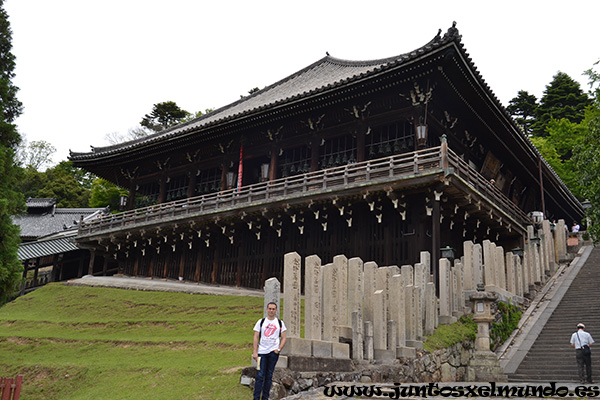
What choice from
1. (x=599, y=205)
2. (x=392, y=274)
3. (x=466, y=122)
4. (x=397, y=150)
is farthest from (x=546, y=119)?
(x=392, y=274)

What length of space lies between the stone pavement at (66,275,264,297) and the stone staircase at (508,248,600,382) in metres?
10.7

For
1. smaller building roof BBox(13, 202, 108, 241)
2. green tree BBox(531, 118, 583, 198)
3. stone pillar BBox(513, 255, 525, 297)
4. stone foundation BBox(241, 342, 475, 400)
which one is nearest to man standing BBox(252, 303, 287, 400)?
stone foundation BBox(241, 342, 475, 400)

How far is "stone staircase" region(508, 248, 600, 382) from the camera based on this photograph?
39.0ft

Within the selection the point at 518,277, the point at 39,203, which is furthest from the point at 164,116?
the point at 518,277

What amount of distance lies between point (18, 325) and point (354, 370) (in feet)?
51.6

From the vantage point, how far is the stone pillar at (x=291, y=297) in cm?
729

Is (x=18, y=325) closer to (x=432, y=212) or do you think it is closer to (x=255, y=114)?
(x=255, y=114)

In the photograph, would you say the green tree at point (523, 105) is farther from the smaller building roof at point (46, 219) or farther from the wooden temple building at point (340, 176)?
the smaller building roof at point (46, 219)

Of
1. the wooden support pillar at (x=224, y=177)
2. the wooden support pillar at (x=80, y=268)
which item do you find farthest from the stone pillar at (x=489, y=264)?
the wooden support pillar at (x=80, y=268)

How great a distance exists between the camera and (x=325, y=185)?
19.2m

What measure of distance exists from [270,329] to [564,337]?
11023 millimetres

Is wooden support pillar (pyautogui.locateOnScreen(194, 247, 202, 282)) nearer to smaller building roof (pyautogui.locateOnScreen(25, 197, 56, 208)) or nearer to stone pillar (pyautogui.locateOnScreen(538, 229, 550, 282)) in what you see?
stone pillar (pyautogui.locateOnScreen(538, 229, 550, 282))

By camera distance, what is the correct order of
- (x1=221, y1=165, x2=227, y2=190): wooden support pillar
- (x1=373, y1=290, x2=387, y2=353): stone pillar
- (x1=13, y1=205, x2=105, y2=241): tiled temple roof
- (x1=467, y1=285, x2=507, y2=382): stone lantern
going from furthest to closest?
1. (x1=13, y1=205, x2=105, y2=241): tiled temple roof
2. (x1=221, y1=165, x2=227, y2=190): wooden support pillar
3. (x1=467, y1=285, x2=507, y2=382): stone lantern
4. (x1=373, y1=290, x2=387, y2=353): stone pillar

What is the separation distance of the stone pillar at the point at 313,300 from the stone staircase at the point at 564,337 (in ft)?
21.5
